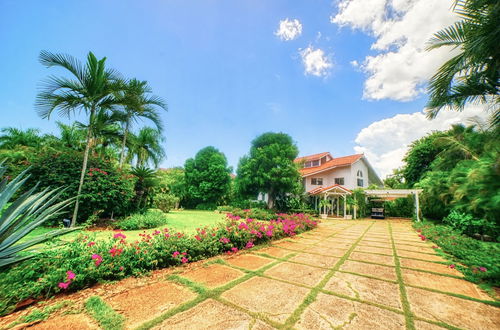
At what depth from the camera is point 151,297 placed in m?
2.23

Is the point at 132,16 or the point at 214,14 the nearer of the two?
the point at 132,16

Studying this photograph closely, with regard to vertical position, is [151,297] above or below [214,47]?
below

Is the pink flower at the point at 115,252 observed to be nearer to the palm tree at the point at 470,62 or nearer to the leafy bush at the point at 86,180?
the leafy bush at the point at 86,180

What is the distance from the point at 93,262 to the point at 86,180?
532cm

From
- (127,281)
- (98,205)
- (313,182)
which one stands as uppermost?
(313,182)

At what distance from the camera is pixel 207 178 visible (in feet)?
68.1

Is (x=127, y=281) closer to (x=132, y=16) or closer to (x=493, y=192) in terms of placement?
(x=493, y=192)

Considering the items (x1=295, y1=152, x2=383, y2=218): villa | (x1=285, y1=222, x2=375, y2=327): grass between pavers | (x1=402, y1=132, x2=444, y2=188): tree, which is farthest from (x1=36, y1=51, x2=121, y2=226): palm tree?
(x1=402, y1=132, x2=444, y2=188): tree

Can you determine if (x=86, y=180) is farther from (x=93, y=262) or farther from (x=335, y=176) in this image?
(x=335, y=176)

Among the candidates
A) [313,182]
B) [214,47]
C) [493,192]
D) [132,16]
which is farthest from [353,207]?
[132,16]

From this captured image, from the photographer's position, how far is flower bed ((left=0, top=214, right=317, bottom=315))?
6.56ft

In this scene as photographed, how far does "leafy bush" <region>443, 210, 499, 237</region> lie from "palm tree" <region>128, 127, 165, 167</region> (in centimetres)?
1600

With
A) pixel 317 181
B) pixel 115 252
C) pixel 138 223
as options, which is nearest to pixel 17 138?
pixel 138 223

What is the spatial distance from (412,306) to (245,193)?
1485 cm
